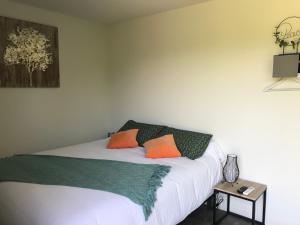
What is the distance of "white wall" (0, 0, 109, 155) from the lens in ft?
9.44

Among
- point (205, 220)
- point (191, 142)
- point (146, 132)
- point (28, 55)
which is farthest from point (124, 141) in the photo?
point (28, 55)

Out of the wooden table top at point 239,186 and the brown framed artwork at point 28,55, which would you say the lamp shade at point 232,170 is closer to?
the wooden table top at point 239,186

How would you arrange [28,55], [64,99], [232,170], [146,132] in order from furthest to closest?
[64,99] < [146,132] < [28,55] < [232,170]

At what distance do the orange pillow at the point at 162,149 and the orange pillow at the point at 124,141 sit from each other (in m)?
0.32

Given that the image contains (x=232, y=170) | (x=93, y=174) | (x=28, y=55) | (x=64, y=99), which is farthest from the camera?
(x=64, y=99)

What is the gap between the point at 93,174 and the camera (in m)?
2.00

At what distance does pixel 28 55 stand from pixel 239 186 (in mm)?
2833

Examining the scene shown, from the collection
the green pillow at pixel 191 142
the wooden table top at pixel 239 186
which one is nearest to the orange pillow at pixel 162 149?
the green pillow at pixel 191 142

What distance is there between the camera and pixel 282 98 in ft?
7.40

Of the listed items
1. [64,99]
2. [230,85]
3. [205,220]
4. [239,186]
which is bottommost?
[205,220]

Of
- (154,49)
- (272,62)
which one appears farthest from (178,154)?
(154,49)

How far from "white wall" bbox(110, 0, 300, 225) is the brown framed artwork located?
1165mm

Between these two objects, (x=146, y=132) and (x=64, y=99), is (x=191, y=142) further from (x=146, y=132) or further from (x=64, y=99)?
(x=64, y=99)

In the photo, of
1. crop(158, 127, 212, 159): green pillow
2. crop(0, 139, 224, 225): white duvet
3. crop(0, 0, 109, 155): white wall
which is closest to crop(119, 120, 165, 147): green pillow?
crop(158, 127, 212, 159): green pillow
